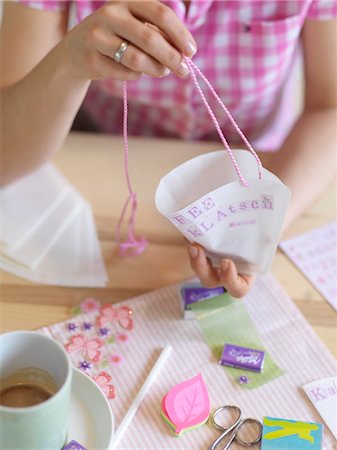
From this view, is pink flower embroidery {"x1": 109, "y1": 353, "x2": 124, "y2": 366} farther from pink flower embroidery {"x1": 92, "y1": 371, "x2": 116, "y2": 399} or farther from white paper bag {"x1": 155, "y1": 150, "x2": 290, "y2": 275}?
white paper bag {"x1": 155, "y1": 150, "x2": 290, "y2": 275}

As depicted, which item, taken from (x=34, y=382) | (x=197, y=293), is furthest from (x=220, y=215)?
(x=34, y=382)

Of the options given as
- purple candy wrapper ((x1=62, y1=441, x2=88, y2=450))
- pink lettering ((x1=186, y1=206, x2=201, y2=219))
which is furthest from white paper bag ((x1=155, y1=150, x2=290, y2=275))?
purple candy wrapper ((x1=62, y1=441, x2=88, y2=450))

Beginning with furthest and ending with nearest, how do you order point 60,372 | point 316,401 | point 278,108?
point 278,108 < point 316,401 < point 60,372

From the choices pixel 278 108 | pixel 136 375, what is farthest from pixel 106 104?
pixel 136 375

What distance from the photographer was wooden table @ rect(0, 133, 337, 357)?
2.36 feet

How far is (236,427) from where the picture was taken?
0.61 metres

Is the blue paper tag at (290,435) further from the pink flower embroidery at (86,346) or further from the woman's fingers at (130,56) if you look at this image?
the woman's fingers at (130,56)

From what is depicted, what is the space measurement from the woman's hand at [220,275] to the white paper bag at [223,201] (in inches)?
0.7

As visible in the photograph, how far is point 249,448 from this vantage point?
593 millimetres

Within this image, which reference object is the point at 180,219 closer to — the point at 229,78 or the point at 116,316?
the point at 116,316

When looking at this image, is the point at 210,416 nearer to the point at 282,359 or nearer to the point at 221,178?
the point at 282,359

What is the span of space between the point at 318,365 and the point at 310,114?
39 cm

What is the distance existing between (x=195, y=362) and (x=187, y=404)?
0.18 feet

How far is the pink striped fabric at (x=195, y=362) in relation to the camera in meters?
0.61
